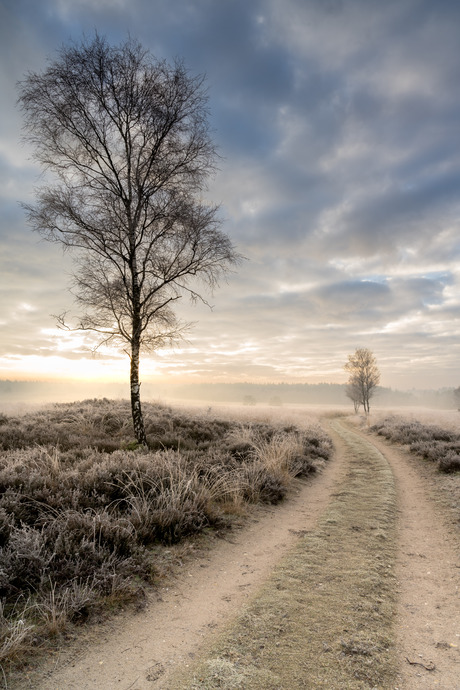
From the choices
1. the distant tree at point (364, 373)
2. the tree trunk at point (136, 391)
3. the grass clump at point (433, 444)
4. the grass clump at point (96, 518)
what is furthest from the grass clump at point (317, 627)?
the distant tree at point (364, 373)

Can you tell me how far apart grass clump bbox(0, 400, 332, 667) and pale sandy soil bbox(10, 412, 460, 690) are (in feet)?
1.35

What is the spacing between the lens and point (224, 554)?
580 cm

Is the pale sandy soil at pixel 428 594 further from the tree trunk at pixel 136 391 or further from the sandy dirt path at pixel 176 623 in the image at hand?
the tree trunk at pixel 136 391

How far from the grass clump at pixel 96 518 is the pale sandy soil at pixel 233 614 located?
1.35ft

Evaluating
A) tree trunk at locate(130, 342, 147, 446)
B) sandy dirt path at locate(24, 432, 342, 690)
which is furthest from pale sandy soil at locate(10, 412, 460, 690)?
tree trunk at locate(130, 342, 147, 446)

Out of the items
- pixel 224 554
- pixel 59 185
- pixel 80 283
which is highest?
pixel 59 185

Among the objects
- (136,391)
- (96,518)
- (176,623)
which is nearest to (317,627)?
(176,623)

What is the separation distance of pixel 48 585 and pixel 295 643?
9.44 ft

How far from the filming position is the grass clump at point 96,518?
12.7ft

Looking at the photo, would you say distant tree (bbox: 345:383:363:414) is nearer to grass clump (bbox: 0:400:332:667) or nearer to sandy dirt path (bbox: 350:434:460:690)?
grass clump (bbox: 0:400:332:667)

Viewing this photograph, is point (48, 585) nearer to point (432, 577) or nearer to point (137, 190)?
point (432, 577)

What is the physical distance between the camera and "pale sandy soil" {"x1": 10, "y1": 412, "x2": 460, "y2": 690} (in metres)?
3.16

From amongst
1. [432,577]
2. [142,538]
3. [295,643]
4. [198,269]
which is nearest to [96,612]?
[142,538]

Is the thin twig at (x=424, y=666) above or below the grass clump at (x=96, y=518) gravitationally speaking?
below
